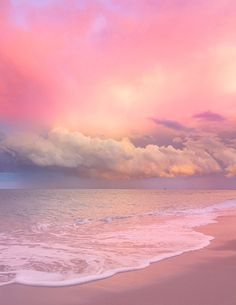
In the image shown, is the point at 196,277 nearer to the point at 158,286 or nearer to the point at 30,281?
the point at 158,286

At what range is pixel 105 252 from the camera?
421 inches

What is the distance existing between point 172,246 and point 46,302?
6.37m

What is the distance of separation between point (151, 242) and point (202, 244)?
6.06 feet

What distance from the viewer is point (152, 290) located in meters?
6.61

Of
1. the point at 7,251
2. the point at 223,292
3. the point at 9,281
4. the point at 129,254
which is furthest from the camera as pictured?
the point at 7,251

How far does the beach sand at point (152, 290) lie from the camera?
19.8ft

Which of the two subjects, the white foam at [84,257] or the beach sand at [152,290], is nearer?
the beach sand at [152,290]

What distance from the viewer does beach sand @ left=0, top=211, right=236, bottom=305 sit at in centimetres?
604

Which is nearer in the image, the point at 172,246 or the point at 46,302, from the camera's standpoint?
the point at 46,302

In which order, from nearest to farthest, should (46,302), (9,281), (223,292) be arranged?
(46,302)
(223,292)
(9,281)

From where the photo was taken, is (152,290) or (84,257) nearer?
(152,290)

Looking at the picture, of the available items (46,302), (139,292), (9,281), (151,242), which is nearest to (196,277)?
(139,292)

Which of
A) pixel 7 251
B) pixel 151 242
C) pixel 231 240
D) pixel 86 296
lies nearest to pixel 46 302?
pixel 86 296

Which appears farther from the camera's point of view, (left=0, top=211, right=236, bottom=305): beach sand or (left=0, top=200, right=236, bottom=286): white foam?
(left=0, top=200, right=236, bottom=286): white foam
